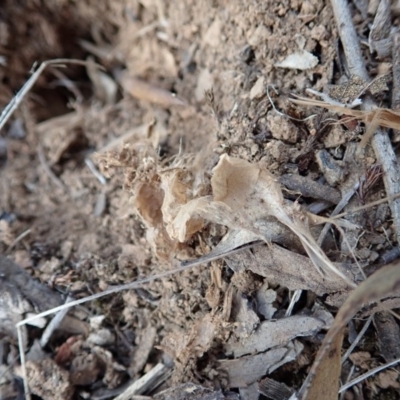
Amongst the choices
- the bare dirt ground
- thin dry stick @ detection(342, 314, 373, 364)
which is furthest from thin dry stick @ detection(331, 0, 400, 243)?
thin dry stick @ detection(342, 314, 373, 364)

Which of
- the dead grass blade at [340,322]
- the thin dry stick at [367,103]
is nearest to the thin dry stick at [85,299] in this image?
the dead grass blade at [340,322]

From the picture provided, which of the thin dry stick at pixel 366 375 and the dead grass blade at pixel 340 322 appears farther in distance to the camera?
the thin dry stick at pixel 366 375

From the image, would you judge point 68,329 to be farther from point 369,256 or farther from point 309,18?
point 309,18

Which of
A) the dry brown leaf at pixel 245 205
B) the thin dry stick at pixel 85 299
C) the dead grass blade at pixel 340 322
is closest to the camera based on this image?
the dead grass blade at pixel 340 322

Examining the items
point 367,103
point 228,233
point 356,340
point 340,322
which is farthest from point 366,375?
point 367,103

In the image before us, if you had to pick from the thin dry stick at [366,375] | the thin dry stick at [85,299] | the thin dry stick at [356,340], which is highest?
the thin dry stick at [85,299]

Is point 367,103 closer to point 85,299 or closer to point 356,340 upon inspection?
point 356,340

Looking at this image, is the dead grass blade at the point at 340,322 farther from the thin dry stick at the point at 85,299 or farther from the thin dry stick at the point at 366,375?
the thin dry stick at the point at 85,299
